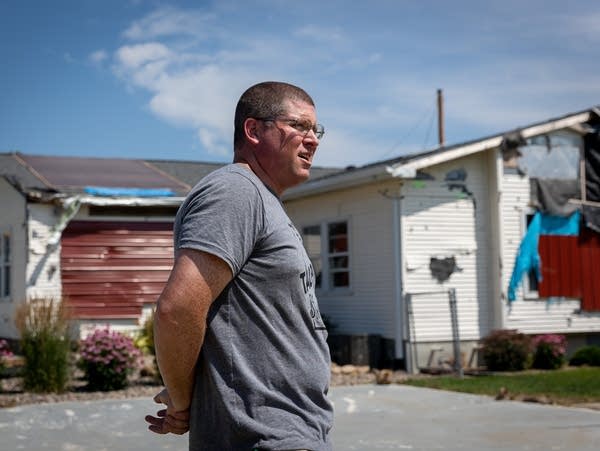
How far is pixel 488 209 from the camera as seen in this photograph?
1552cm

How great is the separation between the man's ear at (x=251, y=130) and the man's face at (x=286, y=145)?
2 cm

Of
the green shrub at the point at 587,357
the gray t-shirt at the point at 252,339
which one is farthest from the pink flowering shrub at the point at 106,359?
the gray t-shirt at the point at 252,339

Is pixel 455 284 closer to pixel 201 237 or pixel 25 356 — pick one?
pixel 25 356

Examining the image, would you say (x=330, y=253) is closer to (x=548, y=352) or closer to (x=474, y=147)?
(x=474, y=147)

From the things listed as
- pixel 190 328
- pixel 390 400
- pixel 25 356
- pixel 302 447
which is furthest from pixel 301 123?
pixel 25 356

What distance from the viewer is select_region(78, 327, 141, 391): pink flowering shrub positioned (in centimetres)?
1150

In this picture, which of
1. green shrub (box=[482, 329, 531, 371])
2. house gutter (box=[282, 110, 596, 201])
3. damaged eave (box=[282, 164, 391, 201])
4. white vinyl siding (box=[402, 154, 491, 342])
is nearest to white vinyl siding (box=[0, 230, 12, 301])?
damaged eave (box=[282, 164, 391, 201])

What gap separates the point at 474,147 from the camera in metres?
15.1

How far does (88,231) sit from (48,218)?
0.84 metres

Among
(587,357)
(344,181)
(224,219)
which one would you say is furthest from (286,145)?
(587,357)

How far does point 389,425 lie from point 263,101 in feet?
21.8

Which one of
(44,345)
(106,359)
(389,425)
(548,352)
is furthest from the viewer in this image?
(548,352)

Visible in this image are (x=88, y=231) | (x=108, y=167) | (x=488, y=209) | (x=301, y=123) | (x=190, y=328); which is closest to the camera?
(x=190, y=328)

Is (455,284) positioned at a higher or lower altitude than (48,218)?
lower
